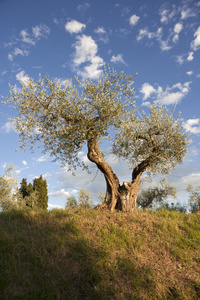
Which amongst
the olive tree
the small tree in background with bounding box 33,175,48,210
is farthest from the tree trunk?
the small tree in background with bounding box 33,175,48,210

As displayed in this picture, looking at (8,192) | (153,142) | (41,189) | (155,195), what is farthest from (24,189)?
(153,142)

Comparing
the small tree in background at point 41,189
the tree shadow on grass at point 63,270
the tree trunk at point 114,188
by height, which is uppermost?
the small tree in background at point 41,189

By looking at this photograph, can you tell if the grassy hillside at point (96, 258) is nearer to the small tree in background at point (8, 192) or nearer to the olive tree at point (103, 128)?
the olive tree at point (103, 128)

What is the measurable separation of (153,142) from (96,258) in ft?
38.1

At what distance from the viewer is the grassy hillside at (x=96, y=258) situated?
26.4 ft

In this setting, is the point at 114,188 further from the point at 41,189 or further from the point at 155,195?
the point at 41,189

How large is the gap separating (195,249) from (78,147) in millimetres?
10599

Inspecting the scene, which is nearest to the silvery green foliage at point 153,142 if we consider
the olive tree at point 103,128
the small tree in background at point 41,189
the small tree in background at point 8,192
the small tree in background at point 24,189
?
the olive tree at point 103,128

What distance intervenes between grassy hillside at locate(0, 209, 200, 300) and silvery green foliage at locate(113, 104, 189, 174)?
18.8 feet

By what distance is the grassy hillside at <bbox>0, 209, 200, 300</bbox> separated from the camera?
805 cm

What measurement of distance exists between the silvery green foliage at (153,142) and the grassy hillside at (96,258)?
5.74 m

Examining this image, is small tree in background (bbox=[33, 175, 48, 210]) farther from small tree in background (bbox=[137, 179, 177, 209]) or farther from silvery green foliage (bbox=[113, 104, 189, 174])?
silvery green foliage (bbox=[113, 104, 189, 174])

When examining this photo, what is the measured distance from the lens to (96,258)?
969cm

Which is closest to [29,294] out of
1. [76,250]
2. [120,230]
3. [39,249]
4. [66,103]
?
[39,249]
